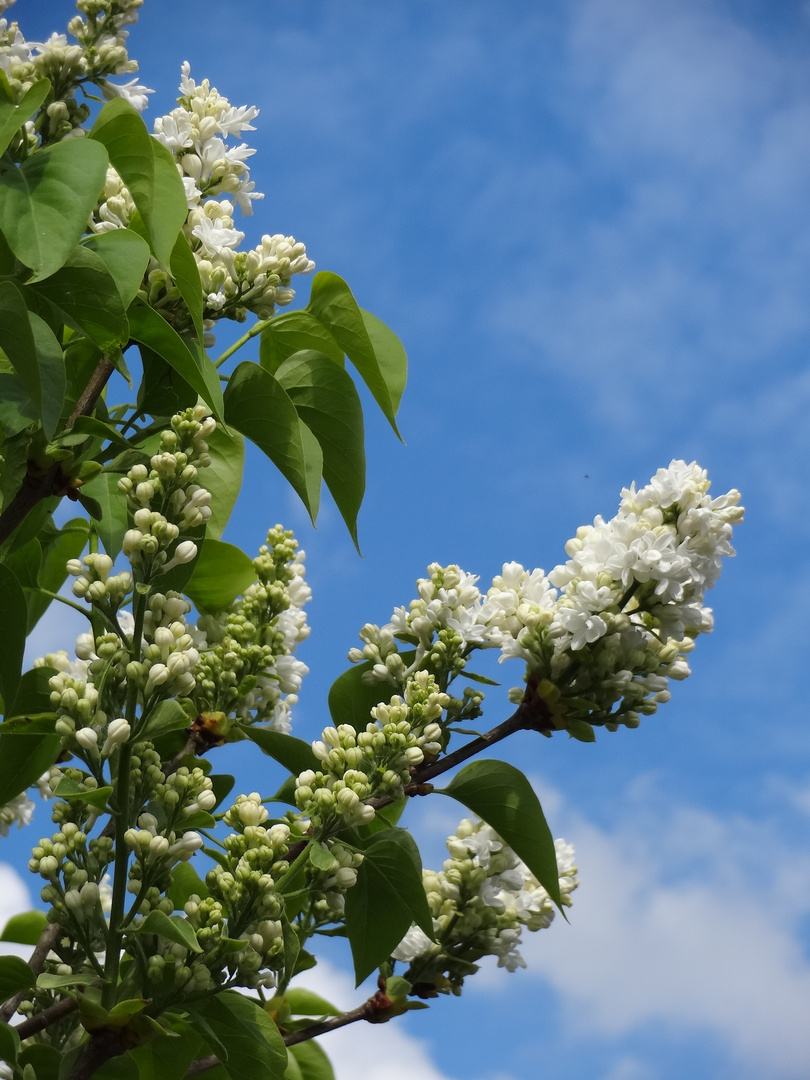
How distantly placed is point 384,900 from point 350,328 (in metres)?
0.92

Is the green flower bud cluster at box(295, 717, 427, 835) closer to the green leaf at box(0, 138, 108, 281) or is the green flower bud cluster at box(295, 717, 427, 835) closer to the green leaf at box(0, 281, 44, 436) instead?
the green leaf at box(0, 281, 44, 436)

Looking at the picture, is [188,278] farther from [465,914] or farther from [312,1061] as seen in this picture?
[312,1061]

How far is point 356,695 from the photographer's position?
1.97 meters

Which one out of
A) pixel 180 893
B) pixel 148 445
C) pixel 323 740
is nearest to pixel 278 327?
pixel 148 445

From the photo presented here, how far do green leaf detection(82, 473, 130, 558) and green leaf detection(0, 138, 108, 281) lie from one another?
62 centimetres

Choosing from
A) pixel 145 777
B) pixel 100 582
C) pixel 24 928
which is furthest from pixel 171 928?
pixel 24 928

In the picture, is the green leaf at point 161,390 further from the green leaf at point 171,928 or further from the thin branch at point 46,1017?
the thin branch at point 46,1017

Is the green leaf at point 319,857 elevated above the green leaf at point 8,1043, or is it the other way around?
the green leaf at point 319,857

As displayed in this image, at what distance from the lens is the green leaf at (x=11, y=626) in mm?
1506

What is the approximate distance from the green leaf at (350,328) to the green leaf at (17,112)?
1.67 feet

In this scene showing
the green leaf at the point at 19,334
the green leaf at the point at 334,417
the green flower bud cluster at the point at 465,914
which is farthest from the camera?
the green flower bud cluster at the point at 465,914

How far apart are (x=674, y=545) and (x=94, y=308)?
1.00 meters

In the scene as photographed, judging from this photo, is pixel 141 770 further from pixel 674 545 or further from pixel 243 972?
pixel 674 545

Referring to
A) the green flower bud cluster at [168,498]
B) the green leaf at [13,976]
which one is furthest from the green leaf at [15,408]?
the green leaf at [13,976]
